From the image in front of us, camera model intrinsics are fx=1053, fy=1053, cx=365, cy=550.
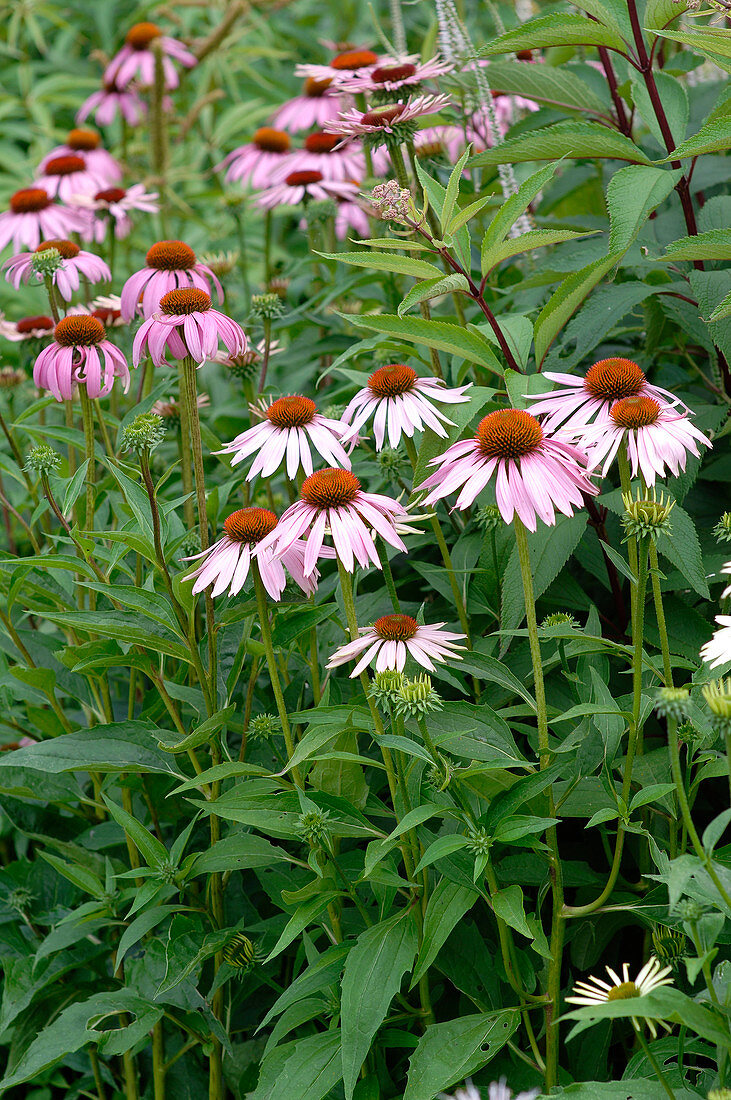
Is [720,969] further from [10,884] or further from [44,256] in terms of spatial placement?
[44,256]

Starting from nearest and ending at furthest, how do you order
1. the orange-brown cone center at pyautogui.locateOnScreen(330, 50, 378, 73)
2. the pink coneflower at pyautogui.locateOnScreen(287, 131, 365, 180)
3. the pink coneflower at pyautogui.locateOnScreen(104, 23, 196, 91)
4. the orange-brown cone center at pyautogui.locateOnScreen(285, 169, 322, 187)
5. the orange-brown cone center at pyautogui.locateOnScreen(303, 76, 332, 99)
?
1. the orange-brown cone center at pyautogui.locateOnScreen(330, 50, 378, 73)
2. the orange-brown cone center at pyautogui.locateOnScreen(285, 169, 322, 187)
3. the pink coneflower at pyautogui.locateOnScreen(287, 131, 365, 180)
4. the orange-brown cone center at pyautogui.locateOnScreen(303, 76, 332, 99)
5. the pink coneflower at pyautogui.locateOnScreen(104, 23, 196, 91)

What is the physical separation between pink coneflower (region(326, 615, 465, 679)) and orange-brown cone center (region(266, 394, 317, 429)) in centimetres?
23

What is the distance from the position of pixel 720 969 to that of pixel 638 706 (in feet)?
0.71

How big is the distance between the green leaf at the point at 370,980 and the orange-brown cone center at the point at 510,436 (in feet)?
1.41

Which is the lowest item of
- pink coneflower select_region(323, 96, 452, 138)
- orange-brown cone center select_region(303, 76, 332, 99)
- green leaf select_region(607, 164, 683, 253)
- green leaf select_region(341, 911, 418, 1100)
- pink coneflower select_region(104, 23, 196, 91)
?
green leaf select_region(341, 911, 418, 1100)

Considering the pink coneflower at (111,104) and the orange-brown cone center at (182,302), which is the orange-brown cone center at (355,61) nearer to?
the orange-brown cone center at (182,302)

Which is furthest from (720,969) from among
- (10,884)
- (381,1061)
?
(10,884)

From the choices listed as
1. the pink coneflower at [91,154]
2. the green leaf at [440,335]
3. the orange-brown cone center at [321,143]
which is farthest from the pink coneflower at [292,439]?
the pink coneflower at [91,154]

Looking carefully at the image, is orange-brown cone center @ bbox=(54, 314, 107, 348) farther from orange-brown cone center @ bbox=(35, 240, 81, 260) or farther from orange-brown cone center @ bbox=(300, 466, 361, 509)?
orange-brown cone center @ bbox=(300, 466, 361, 509)

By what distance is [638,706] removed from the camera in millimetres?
871

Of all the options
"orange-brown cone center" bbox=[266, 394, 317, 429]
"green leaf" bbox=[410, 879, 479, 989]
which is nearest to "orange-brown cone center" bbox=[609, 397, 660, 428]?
"orange-brown cone center" bbox=[266, 394, 317, 429]

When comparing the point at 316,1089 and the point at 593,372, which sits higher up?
the point at 593,372

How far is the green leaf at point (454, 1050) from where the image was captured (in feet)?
2.88

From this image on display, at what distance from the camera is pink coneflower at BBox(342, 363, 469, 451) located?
1029 millimetres
